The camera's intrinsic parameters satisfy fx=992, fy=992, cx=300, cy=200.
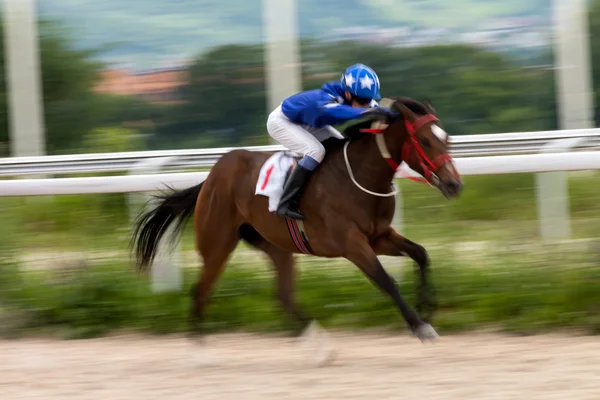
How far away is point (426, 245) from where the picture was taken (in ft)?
21.1

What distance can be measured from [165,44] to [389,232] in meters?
3.85

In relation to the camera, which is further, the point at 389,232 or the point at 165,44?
the point at 165,44

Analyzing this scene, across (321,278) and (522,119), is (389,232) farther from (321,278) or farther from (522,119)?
(522,119)

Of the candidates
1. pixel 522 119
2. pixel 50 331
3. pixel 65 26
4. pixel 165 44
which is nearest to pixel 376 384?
pixel 50 331

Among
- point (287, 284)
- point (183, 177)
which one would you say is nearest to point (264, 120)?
point (183, 177)

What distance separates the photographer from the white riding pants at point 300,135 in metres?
5.68

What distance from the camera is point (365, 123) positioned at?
18.6 feet

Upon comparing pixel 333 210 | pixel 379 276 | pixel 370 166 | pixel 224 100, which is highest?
pixel 224 100

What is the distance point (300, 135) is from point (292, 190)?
1.12 feet

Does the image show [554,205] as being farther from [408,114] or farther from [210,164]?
[210,164]

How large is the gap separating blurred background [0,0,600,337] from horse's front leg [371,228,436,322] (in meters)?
0.74

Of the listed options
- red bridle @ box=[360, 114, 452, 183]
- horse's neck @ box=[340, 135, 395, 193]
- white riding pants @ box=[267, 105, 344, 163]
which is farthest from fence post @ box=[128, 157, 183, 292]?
red bridle @ box=[360, 114, 452, 183]

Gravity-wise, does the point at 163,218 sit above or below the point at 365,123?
below

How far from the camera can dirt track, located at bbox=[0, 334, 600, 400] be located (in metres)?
4.79
